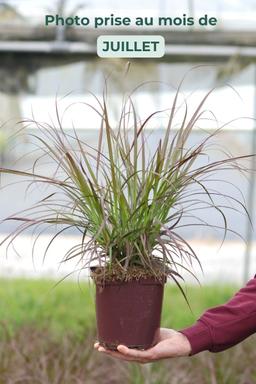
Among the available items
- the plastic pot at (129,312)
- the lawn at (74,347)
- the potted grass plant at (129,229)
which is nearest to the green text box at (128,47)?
the potted grass plant at (129,229)

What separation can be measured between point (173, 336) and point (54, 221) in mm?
294

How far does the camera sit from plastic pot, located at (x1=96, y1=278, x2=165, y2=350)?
4.41ft

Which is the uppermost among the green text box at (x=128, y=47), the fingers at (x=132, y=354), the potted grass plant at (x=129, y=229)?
the green text box at (x=128, y=47)

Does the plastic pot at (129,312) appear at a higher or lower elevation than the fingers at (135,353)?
higher

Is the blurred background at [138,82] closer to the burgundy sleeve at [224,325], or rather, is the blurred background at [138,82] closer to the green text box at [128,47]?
the green text box at [128,47]

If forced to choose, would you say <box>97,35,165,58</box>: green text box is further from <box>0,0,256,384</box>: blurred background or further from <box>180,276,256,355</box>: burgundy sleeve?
<box>0,0,256,384</box>: blurred background

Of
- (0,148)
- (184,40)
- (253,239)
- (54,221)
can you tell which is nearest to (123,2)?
(184,40)

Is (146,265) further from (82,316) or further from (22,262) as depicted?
(22,262)

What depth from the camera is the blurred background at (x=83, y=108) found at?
301 cm

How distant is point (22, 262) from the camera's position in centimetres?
332

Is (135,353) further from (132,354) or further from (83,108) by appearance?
(83,108)

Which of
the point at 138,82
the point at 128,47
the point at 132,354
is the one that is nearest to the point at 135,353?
the point at 132,354

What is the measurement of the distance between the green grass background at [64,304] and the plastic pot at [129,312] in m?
1.66

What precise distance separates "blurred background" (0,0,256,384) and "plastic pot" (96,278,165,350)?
144cm
